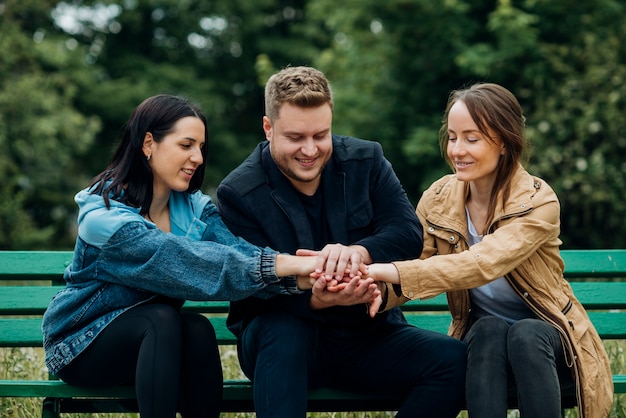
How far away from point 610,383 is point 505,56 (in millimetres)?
9128

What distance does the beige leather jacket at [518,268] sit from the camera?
3.50 meters

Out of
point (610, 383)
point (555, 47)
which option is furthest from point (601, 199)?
point (610, 383)

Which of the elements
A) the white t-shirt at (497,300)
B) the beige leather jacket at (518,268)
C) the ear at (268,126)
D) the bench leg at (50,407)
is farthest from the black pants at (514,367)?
the bench leg at (50,407)

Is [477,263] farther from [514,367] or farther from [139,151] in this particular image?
[139,151]

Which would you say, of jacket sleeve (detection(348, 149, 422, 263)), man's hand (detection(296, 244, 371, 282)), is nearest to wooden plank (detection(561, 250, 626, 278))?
jacket sleeve (detection(348, 149, 422, 263))

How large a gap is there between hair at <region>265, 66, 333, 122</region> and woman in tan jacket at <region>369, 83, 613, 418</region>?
21.8 inches

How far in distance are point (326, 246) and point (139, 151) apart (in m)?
0.86

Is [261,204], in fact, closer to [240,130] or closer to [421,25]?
[421,25]

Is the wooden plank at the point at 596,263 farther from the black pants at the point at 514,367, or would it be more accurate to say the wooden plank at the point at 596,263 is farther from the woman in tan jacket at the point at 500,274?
the black pants at the point at 514,367

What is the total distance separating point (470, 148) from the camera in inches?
146

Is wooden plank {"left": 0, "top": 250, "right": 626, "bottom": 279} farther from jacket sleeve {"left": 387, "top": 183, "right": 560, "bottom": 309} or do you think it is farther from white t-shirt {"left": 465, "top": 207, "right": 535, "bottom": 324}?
jacket sleeve {"left": 387, "top": 183, "right": 560, "bottom": 309}

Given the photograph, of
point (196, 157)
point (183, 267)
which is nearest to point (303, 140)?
point (196, 157)

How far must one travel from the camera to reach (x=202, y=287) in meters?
3.45

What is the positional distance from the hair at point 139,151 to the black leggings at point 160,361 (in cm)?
48
